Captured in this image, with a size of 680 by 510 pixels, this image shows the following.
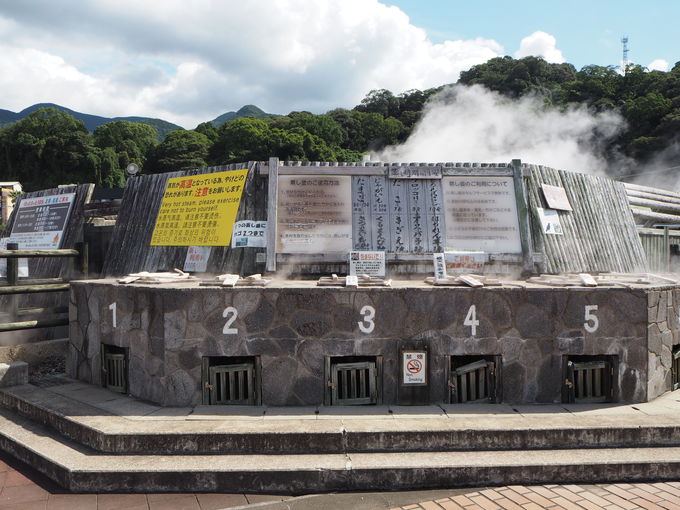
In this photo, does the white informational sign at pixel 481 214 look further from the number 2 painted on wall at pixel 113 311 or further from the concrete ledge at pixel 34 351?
the concrete ledge at pixel 34 351

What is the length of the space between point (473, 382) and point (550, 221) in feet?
10.6

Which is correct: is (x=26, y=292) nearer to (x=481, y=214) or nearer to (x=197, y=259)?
(x=197, y=259)

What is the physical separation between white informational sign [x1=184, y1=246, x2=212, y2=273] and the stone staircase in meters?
2.53

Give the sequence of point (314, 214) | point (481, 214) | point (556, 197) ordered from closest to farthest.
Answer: point (314, 214)
point (481, 214)
point (556, 197)

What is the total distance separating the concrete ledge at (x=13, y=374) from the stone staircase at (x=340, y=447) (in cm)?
119

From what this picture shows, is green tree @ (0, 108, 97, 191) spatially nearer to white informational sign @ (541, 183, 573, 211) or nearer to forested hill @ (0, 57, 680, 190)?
forested hill @ (0, 57, 680, 190)

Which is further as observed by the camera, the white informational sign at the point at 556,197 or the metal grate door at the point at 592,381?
the white informational sign at the point at 556,197

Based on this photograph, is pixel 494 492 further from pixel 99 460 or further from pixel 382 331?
pixel 99 460

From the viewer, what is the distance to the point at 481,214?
723 centimetres

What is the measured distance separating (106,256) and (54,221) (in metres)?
2.38

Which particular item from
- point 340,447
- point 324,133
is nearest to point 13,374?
point 340,447

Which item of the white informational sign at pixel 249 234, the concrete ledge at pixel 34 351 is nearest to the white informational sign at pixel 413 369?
the white informational sign at pixel 249 234

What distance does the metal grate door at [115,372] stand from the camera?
19.4ft

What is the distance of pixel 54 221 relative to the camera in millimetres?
10086
